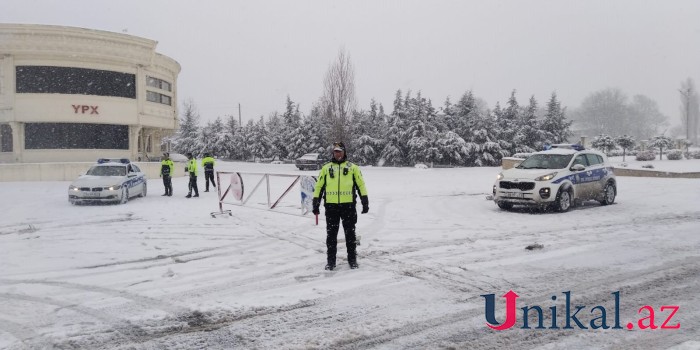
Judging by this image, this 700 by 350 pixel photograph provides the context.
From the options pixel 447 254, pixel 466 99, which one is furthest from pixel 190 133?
pixel 447 254

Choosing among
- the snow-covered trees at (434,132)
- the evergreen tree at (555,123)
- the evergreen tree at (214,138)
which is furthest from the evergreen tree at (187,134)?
the evergreen tree at (555,123)

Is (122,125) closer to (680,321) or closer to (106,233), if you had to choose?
(106,233)

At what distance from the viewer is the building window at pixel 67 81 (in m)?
28.1

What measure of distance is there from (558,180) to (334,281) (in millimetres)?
8946

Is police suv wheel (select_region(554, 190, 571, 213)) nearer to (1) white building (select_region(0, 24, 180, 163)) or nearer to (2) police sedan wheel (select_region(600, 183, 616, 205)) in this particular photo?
(2) police sedan wheel (select_region(600, 183, 616, 205))

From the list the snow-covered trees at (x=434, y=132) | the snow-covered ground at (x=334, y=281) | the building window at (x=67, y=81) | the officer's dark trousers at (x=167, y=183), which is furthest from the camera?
the snow-covered trees at (x=434, y=132)

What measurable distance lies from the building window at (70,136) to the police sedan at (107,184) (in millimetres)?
13946

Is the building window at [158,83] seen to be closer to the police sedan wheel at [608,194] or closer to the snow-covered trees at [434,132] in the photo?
the snow-covered trees at [434,132]

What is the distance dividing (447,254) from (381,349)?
3967 mm

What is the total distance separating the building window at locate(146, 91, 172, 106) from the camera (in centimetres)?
3288

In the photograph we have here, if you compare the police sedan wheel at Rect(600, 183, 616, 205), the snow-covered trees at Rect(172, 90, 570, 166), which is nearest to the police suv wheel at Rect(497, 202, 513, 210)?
the police sedan wheel at Rect(600, 183, 616, 205)

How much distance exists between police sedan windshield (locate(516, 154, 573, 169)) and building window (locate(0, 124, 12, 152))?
29424 millimetres

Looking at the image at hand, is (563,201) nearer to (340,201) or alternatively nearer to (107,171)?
(340,201)

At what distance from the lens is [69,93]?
93.6 feet
